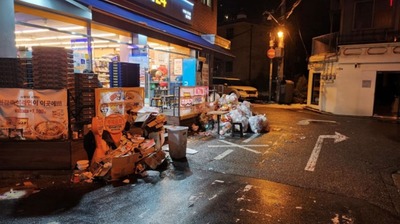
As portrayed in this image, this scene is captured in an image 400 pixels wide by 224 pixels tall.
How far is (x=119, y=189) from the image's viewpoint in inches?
208

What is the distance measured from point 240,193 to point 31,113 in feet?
15.3

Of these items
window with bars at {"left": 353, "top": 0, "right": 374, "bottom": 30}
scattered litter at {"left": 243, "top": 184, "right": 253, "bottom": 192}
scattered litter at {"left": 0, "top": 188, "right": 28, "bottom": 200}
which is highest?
window with bars at {"left": 353, "top": 0, "right": 374, "bottom": 30}

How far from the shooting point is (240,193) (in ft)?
16.9

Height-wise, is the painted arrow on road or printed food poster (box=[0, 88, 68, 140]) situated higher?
printed food poster (box=[0, 88, 68, 140])

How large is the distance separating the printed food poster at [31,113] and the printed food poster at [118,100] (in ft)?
2.88

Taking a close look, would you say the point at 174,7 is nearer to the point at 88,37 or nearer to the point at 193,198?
the point at 88,37

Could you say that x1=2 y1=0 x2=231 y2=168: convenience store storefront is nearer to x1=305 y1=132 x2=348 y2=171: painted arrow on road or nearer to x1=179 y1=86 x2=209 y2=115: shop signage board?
x1=179 y1=86 x2=209 y2=115: shop signage board

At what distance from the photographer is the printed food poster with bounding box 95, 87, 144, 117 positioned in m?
6.73

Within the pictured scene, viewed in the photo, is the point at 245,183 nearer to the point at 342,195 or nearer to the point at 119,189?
the point at 342,195

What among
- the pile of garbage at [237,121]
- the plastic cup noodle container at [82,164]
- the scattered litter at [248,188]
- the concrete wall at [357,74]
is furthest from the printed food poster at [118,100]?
the concrete wall at [357,74]

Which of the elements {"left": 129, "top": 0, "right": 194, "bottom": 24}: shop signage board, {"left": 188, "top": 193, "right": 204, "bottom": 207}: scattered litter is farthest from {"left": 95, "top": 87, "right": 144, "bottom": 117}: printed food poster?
{"left": 129, "top": 0, "right": 194, "bottom": 24}: shop signage board

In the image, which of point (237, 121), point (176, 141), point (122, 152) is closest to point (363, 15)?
point (237, 121)

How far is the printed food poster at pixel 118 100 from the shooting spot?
22.1ft

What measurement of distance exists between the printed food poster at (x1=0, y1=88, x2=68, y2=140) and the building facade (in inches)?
627
